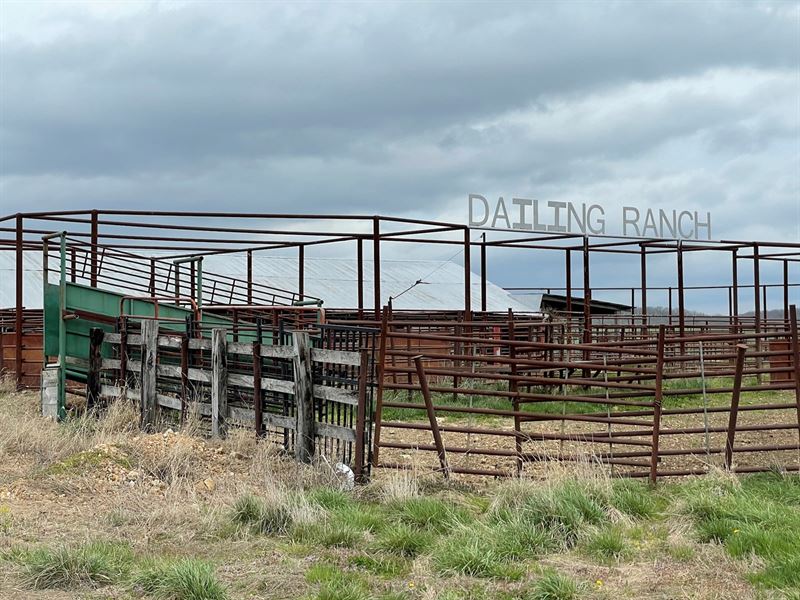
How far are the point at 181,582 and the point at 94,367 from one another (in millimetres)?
10022

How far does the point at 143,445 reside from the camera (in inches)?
450

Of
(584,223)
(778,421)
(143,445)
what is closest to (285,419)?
(143,445)

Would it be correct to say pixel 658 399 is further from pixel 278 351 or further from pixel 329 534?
pixel 278 351

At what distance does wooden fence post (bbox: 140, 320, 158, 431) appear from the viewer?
14.2 metres

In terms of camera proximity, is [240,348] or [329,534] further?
[240,348]

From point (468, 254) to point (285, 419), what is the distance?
10.1 metres

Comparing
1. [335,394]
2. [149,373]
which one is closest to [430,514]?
[335,394]

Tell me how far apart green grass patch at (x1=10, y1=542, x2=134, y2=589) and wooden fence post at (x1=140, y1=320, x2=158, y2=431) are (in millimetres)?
7028

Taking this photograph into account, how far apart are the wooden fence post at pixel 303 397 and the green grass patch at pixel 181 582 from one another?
4.06 meters

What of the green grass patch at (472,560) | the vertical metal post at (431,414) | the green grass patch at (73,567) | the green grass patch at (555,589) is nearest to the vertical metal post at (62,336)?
the vertical metal post at (431,414)

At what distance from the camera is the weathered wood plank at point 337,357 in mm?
10117

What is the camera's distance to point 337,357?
10414 mm

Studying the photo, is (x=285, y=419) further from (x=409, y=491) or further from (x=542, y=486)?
(x=542, y=486)

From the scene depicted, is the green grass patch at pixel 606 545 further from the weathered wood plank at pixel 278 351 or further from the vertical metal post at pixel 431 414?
the weathered wood plank at pixel 278 351
